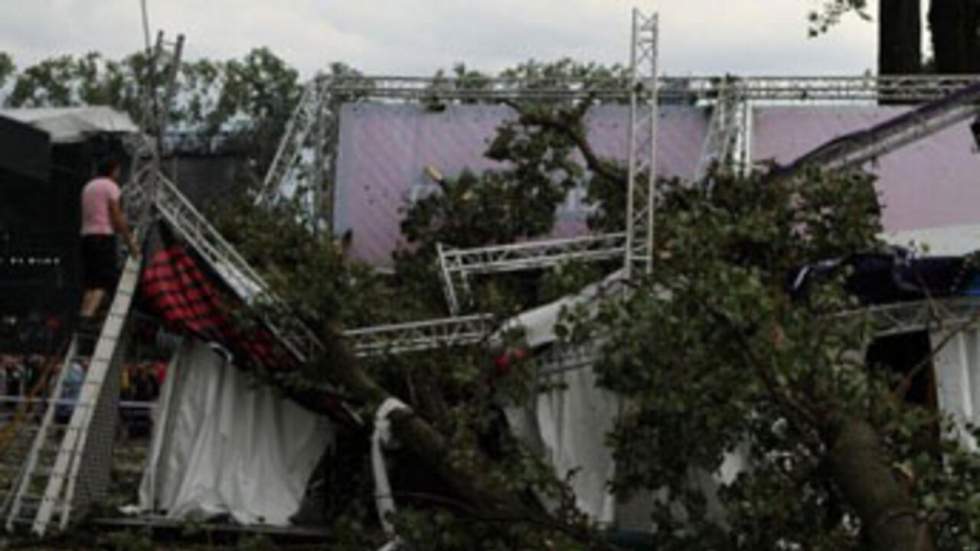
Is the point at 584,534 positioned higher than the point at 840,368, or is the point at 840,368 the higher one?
the point at 840,368

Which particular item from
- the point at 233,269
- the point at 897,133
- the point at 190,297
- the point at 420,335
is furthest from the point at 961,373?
the point at 190,297

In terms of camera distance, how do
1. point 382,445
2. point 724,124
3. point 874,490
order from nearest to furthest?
point 874,490, point 382,445, point 724,124

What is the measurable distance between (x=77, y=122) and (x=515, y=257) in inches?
301

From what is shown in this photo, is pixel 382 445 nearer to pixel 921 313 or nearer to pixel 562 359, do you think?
pixel 562 359

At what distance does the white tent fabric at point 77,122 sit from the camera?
15.9 m

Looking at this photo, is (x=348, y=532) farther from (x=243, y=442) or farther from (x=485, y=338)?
(x=243, y=442)

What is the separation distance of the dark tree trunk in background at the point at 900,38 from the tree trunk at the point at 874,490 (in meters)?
10.5

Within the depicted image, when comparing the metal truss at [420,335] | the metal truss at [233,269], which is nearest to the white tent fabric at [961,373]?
the metal truss at [420,335]

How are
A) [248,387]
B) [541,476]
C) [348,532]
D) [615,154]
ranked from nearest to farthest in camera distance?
[541,476]
[348,532]
[248,387]
[615,154]

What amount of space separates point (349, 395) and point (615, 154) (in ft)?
16.3

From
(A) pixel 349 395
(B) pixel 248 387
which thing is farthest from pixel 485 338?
(B) pixel 248 387

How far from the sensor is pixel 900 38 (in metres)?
16.5

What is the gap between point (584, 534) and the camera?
7164 millimetres

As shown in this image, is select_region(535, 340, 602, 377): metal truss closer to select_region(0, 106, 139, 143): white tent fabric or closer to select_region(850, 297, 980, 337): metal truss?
select_region(850, 297, 980, 337): metal truss
